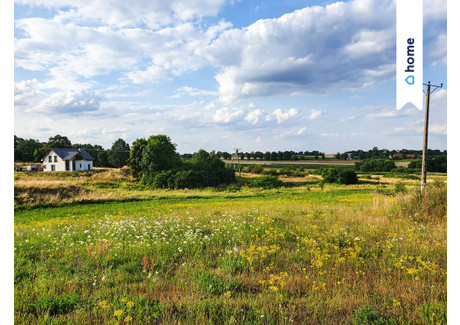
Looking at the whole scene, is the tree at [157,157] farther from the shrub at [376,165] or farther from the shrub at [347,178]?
the shrub at [376,165]

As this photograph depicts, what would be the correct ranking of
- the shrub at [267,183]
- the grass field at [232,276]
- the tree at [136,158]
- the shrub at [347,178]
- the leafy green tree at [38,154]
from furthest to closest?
the leafy green tree at [38,154]
the tree at [136,158]
the shrub at [347,178]
the shrub at [267,183]
the grass field at [232,276]

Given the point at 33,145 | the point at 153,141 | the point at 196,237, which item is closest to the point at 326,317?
the point at 196,237

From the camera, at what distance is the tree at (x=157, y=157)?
4962cm

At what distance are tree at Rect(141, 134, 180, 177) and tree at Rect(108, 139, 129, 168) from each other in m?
25.1

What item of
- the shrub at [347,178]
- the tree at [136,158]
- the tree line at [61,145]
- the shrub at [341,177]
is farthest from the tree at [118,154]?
the shrub at [347,178]

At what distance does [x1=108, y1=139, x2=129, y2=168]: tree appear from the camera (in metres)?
74.1

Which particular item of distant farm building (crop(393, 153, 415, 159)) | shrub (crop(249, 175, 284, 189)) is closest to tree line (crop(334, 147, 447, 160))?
distant farm building (crop(393, 153, 415, 159))

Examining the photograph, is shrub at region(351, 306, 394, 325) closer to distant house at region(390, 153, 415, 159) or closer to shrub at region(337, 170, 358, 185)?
shrub at region(337, 170, 358, 185)

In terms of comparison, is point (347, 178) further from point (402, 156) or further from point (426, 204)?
point (426, 204)

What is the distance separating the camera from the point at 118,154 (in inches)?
2923

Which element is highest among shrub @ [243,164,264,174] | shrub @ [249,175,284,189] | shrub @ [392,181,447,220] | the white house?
the white house

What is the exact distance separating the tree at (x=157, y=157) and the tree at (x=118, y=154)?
2515cm

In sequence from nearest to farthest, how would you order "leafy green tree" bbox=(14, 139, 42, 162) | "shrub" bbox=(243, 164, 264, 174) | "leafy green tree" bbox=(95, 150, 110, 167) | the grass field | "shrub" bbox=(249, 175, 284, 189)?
the grass field < "shrub" bbox=(249, 175, 284, 189) < "leafy green tree" bbox=(14, 139, 42, 162) < "shrub" bbox=(243, 164, 264, 174) < "leafy green tree" bbox=(95, 150, 110, 167)

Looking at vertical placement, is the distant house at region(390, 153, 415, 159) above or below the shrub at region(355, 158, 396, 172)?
above
